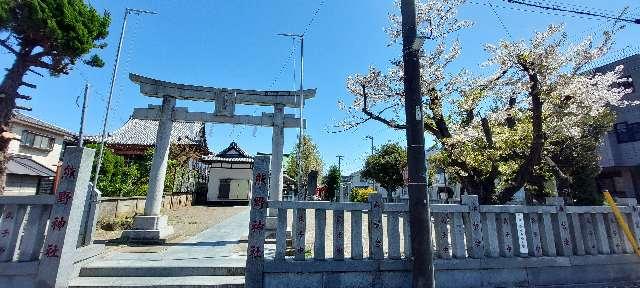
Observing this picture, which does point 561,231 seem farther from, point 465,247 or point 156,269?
point 156,269

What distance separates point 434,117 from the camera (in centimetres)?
987

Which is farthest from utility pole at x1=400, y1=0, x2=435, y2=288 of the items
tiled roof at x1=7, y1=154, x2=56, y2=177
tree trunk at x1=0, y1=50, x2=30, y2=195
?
tiled roof at x1=7, y1=154, x2=56, y2=177

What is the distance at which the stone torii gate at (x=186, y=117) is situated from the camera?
10109 millimetres

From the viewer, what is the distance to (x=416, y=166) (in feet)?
18.3

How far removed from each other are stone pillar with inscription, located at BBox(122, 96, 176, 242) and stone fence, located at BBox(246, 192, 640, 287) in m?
5.62

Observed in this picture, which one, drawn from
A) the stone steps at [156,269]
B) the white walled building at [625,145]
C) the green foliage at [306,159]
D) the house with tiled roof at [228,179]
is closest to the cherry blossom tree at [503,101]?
the stone steps at [156,269]

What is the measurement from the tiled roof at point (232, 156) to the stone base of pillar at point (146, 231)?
19.4 metres

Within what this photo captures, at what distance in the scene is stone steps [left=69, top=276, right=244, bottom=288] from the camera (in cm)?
560

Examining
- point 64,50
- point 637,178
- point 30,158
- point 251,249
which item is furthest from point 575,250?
point 30,158

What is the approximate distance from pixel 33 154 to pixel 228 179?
568 inches

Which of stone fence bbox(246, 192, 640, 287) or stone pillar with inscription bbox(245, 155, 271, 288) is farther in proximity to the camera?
stone fence bbox(246, 192, 640, 287)

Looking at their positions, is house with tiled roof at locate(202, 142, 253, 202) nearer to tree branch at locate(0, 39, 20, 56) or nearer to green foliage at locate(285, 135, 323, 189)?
green foliage at locate(285, 135, 323, 189)

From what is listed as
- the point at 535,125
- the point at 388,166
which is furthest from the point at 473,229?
the point at 388,166

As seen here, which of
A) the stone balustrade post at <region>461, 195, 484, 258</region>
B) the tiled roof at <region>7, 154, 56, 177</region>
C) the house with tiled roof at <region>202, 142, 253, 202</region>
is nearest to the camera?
the stone balustrade post at <region>461, 195, 484, 258</region>
